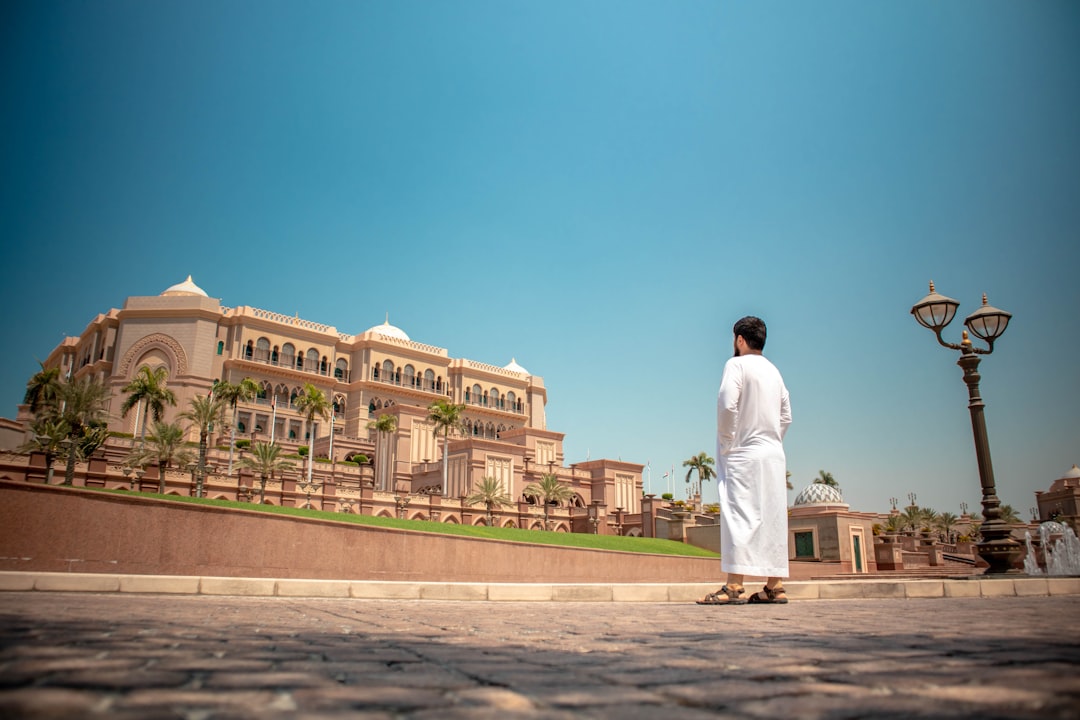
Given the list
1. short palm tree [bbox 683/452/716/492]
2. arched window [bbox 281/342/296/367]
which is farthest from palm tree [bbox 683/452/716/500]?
arched window [bbox 281/342/296/367]

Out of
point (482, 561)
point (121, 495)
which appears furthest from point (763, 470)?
point (482, 561)

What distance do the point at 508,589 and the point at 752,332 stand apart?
5025mm

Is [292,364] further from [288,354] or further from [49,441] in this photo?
[49,441]

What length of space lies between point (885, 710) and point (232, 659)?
2.34 m

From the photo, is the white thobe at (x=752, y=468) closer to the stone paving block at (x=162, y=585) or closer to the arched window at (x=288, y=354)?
the stone paving block at (x=162, y=585)

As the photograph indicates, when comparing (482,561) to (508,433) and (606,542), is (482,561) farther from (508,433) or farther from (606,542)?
(508,433)

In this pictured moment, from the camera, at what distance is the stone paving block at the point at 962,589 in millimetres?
9141

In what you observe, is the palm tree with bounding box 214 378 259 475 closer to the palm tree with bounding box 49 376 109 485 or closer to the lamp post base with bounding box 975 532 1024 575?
the palm tree with bounding box 49 376 109 485

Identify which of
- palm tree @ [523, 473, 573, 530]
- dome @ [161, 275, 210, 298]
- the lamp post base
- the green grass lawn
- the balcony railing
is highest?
dome @ [161, 275, 210, 298]

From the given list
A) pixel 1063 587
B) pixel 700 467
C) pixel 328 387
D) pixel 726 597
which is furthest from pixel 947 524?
pixel 726 597

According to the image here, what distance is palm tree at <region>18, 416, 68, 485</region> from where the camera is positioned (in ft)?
108

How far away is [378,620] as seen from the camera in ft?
17.7

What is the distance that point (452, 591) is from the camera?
984 centimetres

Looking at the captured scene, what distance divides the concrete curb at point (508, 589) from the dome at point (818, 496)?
33.7 meters
